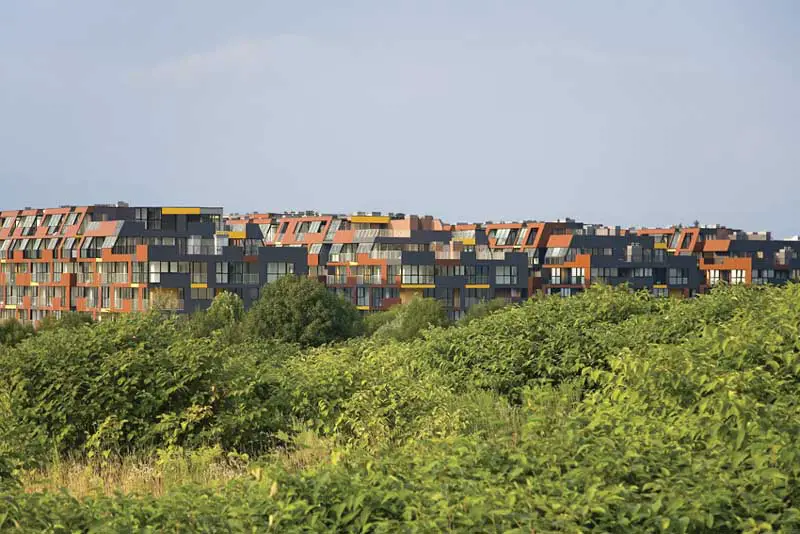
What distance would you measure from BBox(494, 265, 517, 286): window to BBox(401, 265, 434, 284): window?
7.22 m

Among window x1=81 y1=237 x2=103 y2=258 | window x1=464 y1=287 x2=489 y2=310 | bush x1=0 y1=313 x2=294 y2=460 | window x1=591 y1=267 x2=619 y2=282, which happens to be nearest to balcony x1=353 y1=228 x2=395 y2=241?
window x1=464 y1=287 x2=489 y2=310

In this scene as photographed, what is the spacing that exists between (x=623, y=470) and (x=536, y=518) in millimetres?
1314

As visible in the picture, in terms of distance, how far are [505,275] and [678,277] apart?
24484mm

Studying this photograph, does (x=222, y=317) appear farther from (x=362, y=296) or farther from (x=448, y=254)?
(x=448, y=254)

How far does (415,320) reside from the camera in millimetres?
57094

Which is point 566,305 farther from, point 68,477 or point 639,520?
point 639,520

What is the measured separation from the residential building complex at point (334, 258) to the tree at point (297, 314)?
11.8 meters

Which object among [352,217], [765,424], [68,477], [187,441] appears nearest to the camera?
[765,424]

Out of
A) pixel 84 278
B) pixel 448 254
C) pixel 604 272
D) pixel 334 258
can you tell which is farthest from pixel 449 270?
pixel 84 278

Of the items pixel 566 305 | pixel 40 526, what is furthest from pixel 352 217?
pixel 40 526

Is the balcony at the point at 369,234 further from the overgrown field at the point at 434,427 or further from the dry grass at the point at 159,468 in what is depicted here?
the dry grass at the point at 159,468

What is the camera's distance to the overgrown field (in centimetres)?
805

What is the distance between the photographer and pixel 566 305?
21.5 m

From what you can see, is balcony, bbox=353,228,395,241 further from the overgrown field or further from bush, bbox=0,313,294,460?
bush, bbox=0,313,294,460
